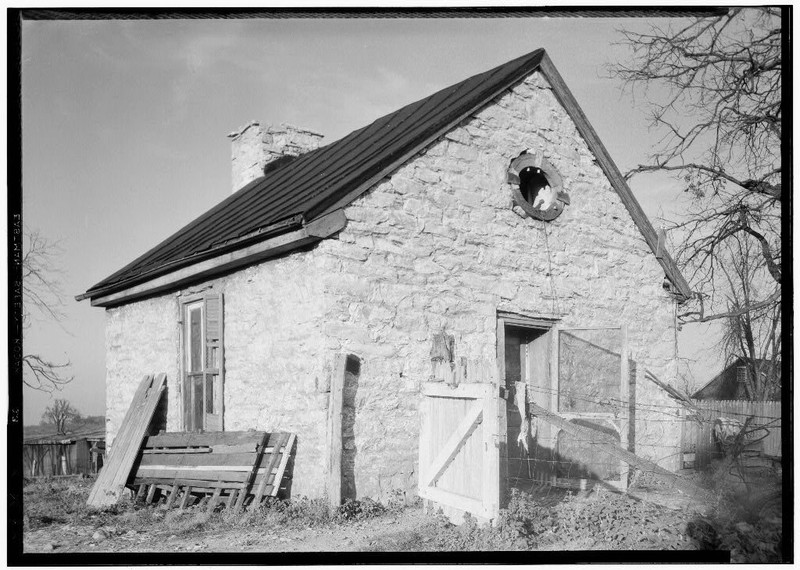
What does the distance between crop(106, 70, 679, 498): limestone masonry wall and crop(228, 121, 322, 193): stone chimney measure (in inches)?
205

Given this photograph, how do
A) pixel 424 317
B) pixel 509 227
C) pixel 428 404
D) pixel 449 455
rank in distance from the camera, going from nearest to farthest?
pixel 449 455 < pixel 428 404 < pixel 424 317 < pixel 509 227

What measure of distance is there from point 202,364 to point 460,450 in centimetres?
436

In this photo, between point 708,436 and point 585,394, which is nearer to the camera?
point 585,394

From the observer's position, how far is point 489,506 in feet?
23.9

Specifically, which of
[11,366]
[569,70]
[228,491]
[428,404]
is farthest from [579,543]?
[569,70]

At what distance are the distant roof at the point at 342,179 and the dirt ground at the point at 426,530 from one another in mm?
3003

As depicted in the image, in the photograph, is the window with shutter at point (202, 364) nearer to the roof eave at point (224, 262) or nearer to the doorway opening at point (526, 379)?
the roof eave at point (224, 262)

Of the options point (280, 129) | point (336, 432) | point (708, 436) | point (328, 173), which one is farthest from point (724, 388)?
point (336, 432)

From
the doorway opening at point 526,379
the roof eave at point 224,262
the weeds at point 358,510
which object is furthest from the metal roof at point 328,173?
the weeds at point 358,510

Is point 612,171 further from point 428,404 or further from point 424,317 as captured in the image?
point 428,404

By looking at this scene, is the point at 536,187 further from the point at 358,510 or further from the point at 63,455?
the point at 63,455

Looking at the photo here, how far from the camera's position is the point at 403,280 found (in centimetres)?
918

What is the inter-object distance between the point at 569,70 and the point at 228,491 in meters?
6.64

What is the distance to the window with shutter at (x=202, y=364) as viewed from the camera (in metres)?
10.5
